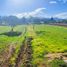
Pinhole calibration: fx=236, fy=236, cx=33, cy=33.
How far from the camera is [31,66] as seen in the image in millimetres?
30516

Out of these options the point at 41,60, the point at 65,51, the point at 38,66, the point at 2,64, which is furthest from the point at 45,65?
the point at 65,51

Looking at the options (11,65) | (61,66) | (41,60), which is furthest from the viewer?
(41,60)

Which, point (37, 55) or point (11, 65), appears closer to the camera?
point (11, 65)

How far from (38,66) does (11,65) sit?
387 cm

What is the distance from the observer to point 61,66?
29750mm

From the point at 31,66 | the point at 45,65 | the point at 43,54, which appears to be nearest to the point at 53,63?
the point at 45,65

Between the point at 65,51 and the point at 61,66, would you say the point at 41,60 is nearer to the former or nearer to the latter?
the point at 61,66

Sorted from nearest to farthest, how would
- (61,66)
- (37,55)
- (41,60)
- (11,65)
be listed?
(61,66) < (11,65) < (41,60) < (37,55)

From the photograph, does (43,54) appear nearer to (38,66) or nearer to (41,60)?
(41,60)

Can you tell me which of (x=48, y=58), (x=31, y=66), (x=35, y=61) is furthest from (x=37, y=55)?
(x=31, y=66)

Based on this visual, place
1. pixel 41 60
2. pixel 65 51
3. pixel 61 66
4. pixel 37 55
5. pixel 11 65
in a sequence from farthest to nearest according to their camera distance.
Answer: pixel 65 51 → pixel 37 55 → pixel 41 60 → pixel 11 65 → pixel 61 66

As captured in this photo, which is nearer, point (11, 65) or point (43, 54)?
point (11, 65)

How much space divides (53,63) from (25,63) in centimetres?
382

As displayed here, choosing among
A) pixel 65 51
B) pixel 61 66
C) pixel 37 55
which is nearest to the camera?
pixel 61 66
